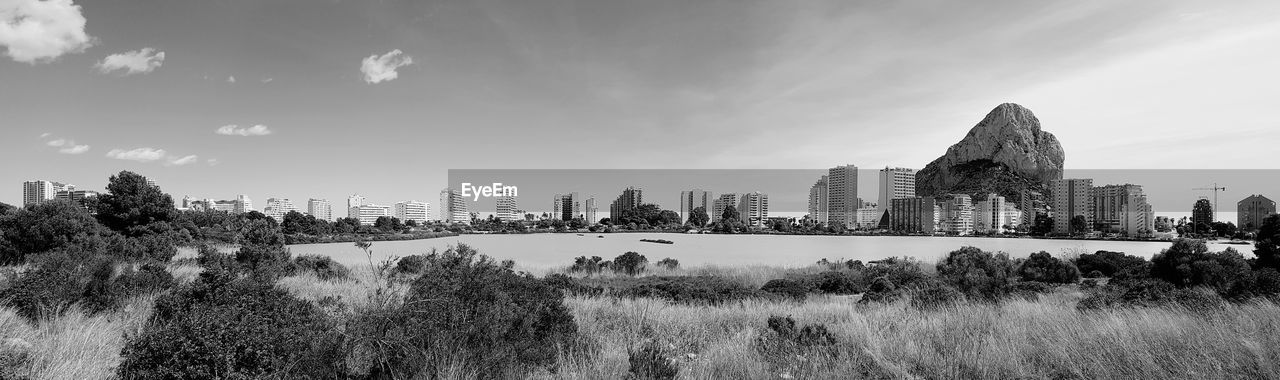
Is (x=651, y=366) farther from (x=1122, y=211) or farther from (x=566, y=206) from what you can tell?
(x=566, y=206)

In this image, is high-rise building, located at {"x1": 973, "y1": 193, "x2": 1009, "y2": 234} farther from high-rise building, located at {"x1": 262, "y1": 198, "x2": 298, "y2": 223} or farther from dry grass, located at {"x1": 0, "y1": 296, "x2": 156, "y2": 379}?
high-rise building, located at {"x1": 262, "y1": 198, "x2": 298, "y2": 223}

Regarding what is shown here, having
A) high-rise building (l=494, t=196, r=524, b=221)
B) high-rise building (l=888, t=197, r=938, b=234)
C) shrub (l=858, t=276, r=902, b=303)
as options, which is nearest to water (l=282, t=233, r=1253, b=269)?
shrub (l=858, t=276, r=902, b=303)

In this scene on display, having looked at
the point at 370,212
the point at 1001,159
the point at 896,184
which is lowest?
the point at 370,212

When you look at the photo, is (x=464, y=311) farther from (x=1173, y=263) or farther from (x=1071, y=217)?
(x=1071, y=217)

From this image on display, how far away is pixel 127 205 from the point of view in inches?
864

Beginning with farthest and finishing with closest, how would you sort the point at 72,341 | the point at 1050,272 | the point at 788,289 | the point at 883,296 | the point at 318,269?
the point at 1050,272 < the point at 318,269 < the point at 788,289 < the point at 883,296 < the point at 72,341

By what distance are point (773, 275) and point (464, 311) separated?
17073 mm

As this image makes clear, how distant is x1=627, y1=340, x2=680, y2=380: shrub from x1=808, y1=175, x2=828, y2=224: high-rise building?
4913 inches

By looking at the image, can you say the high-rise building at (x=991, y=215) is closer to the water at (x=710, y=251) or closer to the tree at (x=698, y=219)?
the water at (x=710, y=251)

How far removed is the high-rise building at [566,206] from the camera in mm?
122000

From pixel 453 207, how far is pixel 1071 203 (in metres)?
111

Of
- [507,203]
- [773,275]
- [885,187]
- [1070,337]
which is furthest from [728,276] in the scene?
[885,187]

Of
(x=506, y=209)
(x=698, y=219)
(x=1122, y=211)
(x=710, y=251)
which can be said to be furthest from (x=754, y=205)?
(x=710, y=251)

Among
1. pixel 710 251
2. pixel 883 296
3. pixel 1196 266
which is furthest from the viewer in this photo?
pixel 710 251
